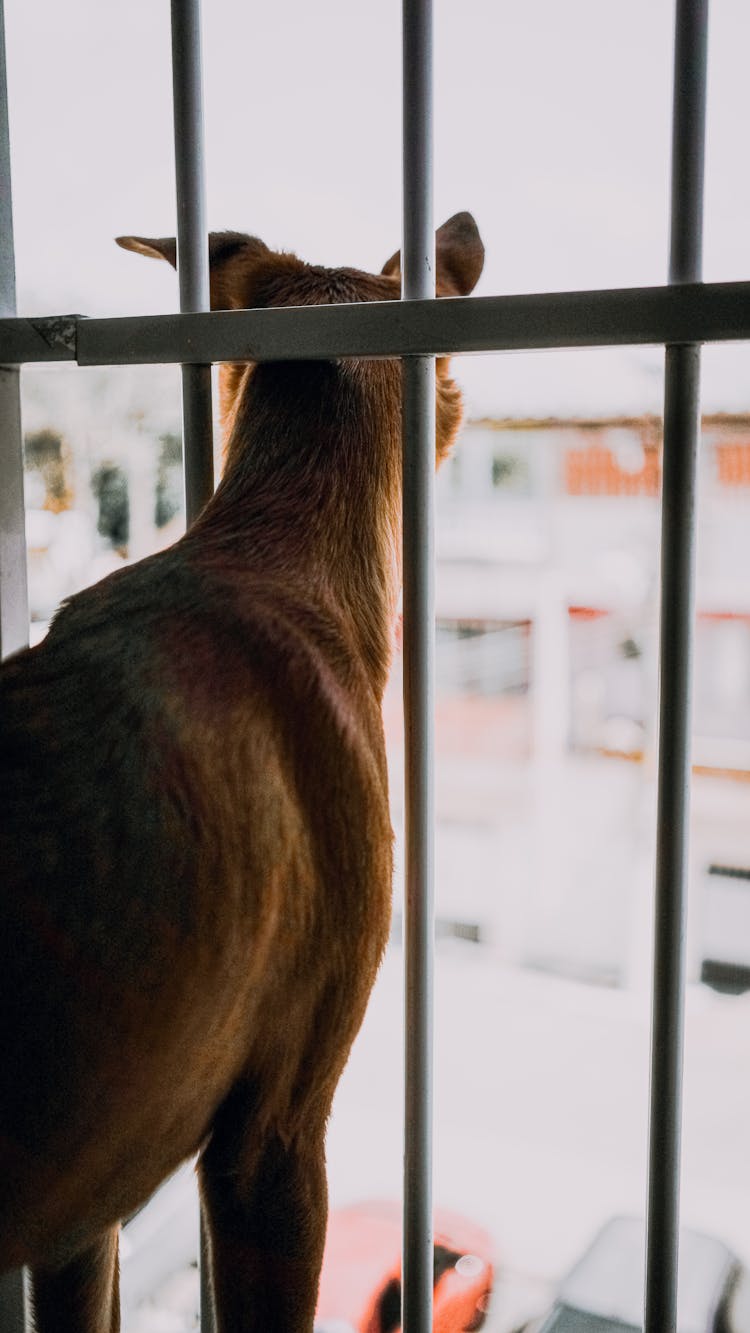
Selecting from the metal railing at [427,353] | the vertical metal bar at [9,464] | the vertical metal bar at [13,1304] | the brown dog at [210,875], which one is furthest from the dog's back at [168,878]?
the vertical metal bar at [13,1304]

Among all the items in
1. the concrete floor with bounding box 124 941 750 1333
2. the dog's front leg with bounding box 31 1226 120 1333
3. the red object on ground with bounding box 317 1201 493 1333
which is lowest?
the concrete floor with bounding box 124 941 750 1333

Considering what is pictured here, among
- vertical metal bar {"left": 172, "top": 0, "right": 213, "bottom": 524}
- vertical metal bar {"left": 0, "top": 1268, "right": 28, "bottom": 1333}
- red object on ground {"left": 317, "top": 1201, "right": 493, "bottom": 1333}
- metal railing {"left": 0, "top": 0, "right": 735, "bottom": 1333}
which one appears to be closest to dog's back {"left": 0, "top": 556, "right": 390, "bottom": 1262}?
metal railing {"left": 0, "top": 0, "right": 735, "bottom": 1333}

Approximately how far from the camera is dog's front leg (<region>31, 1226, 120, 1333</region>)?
134cm

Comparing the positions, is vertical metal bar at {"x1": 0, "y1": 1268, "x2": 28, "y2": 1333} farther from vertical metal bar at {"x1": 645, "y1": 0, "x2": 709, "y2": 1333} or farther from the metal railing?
vertical metal bar at {"x1": 645, "y1": 0, "x2": 709, "y2": 1333}

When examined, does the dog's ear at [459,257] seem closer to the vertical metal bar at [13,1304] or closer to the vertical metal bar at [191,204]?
the vertical metal bar at [191,204]

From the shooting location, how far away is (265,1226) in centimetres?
114

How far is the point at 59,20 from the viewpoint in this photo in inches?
58.8

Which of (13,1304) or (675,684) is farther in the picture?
(13,1304)

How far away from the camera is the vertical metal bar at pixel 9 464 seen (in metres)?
1.38

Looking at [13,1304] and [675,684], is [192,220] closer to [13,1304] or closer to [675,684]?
[675,684]

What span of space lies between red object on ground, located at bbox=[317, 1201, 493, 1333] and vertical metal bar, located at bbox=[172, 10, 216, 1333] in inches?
65.4

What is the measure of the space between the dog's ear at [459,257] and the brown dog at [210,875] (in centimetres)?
29

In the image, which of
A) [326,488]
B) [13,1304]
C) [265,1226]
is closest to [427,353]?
[326,488]

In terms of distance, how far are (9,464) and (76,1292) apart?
1.08 meters
